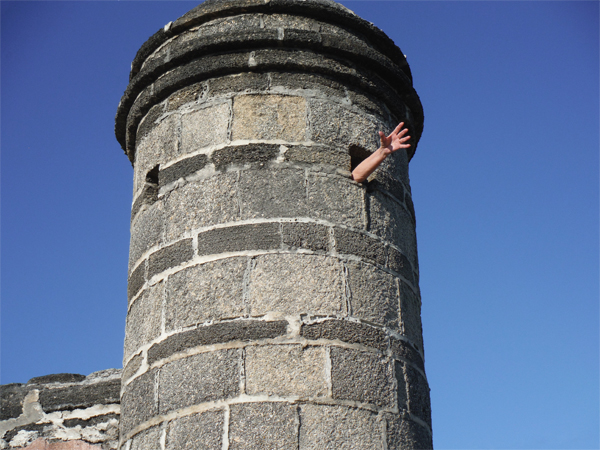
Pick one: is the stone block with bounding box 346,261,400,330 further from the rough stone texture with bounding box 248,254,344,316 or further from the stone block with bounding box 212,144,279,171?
the stone block with bounding box 212,144,279,171

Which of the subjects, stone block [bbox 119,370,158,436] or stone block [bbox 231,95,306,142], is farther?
stone block [bbox 231,95,306,142]

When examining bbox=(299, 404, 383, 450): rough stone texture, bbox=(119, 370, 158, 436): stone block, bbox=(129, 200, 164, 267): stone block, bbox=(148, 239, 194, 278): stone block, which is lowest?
bbox=(299, 404, 383, 450): rough stone texture

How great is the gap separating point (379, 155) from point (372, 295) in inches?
28.8

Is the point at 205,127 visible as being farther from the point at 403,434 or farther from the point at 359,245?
the point at 403,434

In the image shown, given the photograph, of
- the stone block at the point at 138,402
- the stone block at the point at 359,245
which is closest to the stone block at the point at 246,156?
the stone block at the point at 359,245

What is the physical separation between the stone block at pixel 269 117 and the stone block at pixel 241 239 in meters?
0.54

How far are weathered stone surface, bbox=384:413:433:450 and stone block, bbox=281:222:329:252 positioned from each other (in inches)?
33.0

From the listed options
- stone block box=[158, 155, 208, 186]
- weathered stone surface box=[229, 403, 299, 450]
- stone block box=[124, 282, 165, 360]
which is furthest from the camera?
stone block box=[158, 155, 208, 186]

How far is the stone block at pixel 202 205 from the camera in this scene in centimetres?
366

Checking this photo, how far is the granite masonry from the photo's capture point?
324 cm

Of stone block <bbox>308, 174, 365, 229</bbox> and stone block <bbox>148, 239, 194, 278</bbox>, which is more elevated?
stone block <bbox>308, 174, 365, 229</bbox>

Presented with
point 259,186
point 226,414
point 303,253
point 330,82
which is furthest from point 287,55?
point 226,414

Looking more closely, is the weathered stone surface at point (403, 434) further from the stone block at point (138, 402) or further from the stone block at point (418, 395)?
the stone block at point (138, 402)

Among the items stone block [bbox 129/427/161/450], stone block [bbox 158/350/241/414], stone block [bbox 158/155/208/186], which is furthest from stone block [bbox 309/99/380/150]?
stone block [bbox 129/427/161/450]
